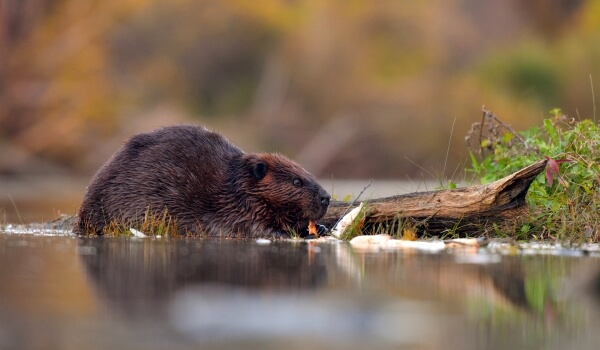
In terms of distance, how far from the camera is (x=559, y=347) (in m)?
3.22

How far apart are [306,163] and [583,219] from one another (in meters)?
14.2

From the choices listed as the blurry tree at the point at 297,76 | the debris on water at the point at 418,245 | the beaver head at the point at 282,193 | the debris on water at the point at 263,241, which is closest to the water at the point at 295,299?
the debris on water at the point at 418,245

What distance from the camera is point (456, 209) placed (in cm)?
688

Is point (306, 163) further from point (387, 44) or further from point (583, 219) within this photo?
point (583, 219)

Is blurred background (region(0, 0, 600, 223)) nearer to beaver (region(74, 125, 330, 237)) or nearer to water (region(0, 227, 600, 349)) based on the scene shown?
beaver (region(74, 125, 330, 237))

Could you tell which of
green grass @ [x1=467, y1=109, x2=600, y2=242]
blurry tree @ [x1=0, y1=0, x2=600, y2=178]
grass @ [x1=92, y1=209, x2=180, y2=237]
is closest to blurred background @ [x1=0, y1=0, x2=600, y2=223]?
blurry tree @ [x1=0, y1=0, x2=600, y2=178]

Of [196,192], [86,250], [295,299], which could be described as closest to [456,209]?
[196,192]

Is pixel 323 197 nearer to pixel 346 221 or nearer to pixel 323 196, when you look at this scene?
pixel 323 196

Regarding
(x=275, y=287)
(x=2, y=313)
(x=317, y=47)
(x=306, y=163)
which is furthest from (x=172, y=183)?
(x=317, y=47)

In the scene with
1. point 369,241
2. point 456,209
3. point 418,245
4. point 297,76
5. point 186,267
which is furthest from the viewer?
point 297,76

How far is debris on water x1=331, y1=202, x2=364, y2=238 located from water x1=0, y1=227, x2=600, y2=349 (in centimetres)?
92

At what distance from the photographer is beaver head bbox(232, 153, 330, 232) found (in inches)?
289

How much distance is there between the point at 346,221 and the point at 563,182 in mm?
1425

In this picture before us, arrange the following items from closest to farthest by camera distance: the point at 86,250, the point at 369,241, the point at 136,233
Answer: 1. the point at 86,250
2. the point at 369,241
3. the point at 136,233
